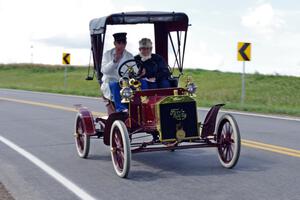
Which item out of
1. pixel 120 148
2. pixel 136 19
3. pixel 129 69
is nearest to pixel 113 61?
pixel 129 69

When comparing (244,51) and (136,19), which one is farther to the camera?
(244,51)

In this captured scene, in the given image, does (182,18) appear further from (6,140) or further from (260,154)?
(6,140)

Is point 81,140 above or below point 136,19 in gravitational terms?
below

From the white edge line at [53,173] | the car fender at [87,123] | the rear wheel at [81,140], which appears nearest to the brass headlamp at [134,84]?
the car fender at [87,123]

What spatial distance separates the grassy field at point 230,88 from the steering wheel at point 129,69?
966 cm

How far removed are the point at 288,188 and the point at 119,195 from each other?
2032 millimetres

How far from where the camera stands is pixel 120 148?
874 centimetres

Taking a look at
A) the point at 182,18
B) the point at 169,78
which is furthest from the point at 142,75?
the point at 182,18

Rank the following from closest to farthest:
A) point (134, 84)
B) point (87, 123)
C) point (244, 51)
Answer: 1. point (134, 84)
2. point (87, 123)
3. point (244, 51)

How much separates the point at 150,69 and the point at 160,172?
192 cm

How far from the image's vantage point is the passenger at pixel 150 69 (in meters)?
9.85

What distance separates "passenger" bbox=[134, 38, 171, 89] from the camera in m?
9.85

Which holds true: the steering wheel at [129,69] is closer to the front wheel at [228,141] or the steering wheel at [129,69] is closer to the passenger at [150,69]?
the passenger at [150,69]

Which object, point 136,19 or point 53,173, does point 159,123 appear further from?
point 136,19
